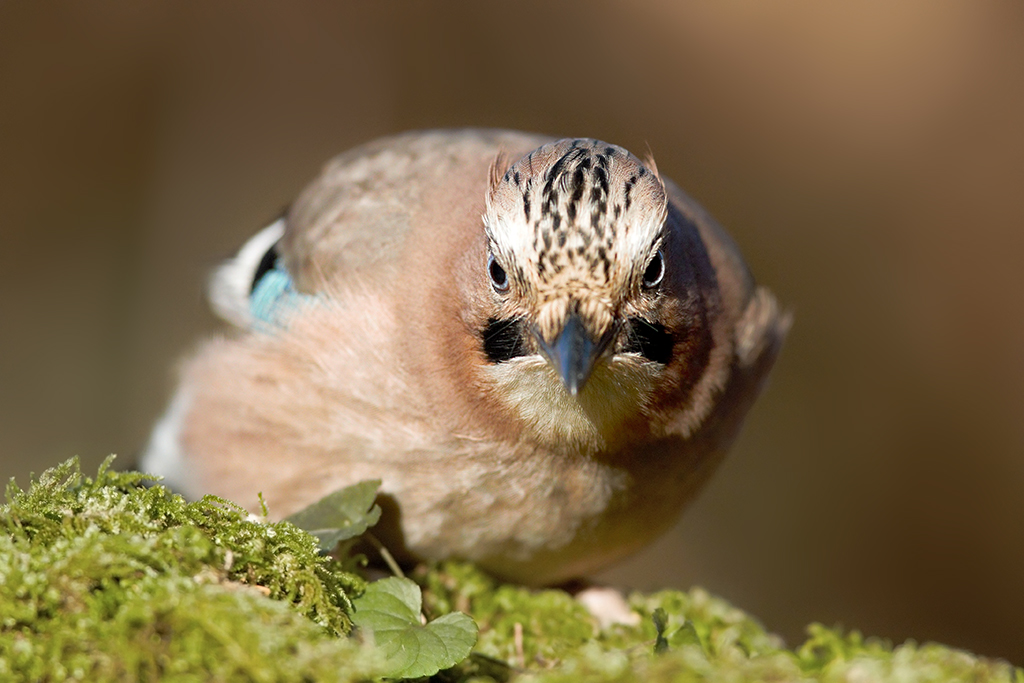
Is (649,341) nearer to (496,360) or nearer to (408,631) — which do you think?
(496,360)

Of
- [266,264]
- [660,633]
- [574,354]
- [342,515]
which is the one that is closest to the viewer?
[660,633]

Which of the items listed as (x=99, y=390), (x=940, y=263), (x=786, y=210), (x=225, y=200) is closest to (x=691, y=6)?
(x=786, y=210)

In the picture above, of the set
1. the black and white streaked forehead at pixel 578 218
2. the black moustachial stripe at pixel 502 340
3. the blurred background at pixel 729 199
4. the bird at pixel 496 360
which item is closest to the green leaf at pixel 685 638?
the bird at pixel 496 360

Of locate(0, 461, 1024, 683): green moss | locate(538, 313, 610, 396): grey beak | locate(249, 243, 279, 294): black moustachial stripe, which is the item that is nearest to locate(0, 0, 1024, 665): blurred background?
locate(249, 243, 279, 294): black moustachial stripe

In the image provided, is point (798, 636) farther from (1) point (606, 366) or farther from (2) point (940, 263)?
(1) point (606, 366)

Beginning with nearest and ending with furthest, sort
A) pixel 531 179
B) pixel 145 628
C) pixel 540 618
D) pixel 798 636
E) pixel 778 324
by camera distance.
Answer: pixel 145 628
pixel 531 179
pixel 540 618
pixel 778 324
pixel 798 636

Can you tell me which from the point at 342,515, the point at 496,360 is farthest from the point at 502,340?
the point at 342,515

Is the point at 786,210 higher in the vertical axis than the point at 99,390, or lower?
higher

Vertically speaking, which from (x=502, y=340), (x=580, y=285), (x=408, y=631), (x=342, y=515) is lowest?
(x=408, y=631)
